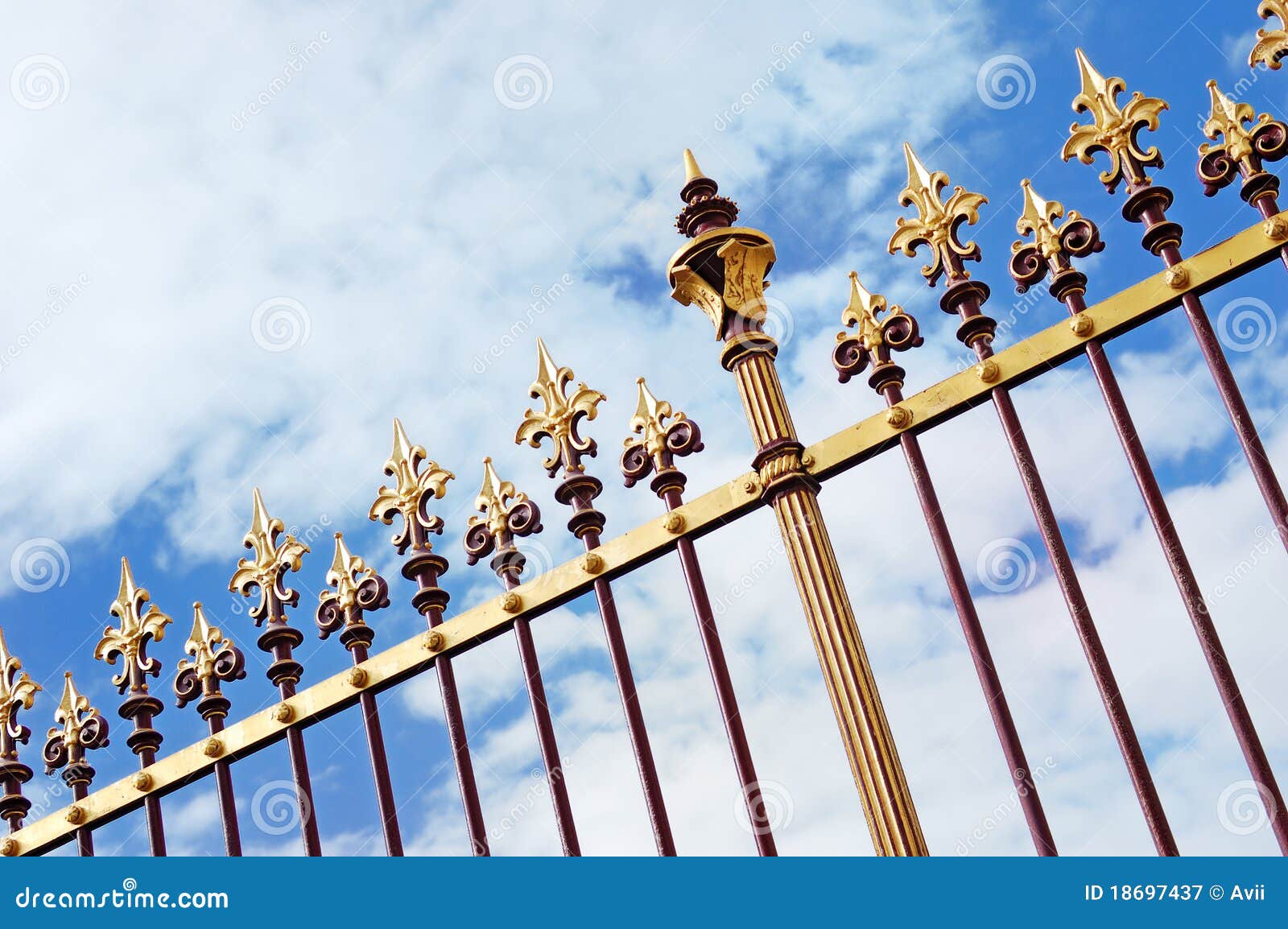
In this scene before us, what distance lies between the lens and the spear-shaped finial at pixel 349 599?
6.12m

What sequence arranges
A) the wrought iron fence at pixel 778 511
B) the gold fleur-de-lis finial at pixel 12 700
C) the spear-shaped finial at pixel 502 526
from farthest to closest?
1. the gold fleur-de-lis finial at pixel 12 700
2. the spear-shaped finial at pixel 502 526
3. the wrought iron fence at pixel 778 511

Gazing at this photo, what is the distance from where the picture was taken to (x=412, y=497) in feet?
20.1

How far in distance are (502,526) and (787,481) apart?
1.11 m

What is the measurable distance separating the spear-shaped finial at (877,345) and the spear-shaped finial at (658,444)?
1.92 feet

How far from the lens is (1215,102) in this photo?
5344 mm

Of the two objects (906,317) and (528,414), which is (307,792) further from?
(906,317)

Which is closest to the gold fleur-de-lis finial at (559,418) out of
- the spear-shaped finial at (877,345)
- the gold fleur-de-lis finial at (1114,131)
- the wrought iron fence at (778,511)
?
the wrought iron fence at (778,511)

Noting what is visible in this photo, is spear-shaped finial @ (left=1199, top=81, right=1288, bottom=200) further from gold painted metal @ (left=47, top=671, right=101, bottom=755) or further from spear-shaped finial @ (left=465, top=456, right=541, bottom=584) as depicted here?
gold painted metal @ (left=47, top=671, right=101, bottom=755)

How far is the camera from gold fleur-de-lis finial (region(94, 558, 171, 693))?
21.6 feet

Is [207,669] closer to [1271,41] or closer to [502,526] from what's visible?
[502,526]

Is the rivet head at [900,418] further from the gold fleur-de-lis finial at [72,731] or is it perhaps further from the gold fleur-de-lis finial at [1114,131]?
the gold fleur-de-lis finial at [72,731]

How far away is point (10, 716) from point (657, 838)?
321 cm

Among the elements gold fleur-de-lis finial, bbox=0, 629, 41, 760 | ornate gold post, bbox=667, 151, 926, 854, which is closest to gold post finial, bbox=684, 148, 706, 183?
ornate gold post, bbox=667, 151, 926, 854

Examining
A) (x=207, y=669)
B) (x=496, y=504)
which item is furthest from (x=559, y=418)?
(x=207, y=669)
